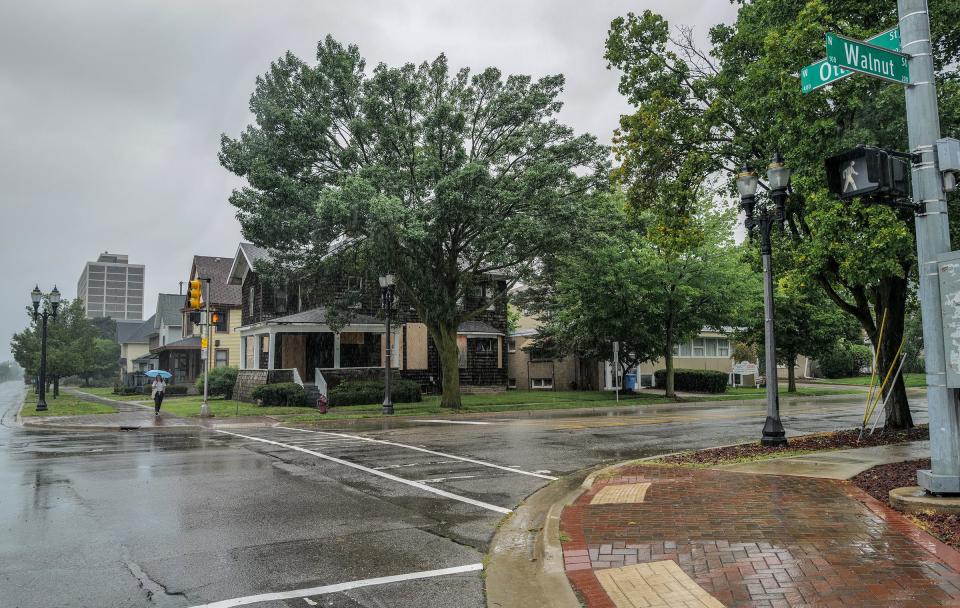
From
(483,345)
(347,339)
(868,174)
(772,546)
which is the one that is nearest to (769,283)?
(868,174)

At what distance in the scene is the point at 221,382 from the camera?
3722 centimetres

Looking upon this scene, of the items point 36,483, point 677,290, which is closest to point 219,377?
point 677,290

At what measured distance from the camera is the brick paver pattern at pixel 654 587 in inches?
179

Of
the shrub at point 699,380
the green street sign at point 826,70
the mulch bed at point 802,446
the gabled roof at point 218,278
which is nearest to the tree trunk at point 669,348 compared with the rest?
the shrub at point 699,380

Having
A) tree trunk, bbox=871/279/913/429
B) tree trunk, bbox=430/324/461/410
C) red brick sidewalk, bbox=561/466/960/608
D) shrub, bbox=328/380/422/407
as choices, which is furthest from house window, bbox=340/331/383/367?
red brick sidewalk, bbox=561/466/960/608

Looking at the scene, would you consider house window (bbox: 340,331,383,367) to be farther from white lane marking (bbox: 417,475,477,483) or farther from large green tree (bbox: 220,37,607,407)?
white lane marking (bbox: 417,475,477,483)

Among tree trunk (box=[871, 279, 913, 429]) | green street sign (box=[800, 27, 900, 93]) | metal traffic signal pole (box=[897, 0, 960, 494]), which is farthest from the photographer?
tree trunk (box=[871, 279, 913, 429])

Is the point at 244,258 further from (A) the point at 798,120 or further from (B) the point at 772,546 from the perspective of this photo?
(B) the point at 772,546

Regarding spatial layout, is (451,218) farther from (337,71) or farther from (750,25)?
(750,25)

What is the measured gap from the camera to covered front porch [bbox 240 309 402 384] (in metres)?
32.4

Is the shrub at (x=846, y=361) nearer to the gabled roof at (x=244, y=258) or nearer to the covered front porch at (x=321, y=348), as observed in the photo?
the covered front porch at (x=321, y=348)

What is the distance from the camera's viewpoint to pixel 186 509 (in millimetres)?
8047

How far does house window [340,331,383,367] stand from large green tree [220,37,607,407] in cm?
820

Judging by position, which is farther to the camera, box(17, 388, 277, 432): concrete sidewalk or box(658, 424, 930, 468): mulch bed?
box(17, 388, 277, 432): concrete sidewalk
